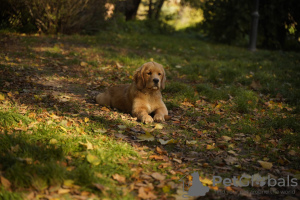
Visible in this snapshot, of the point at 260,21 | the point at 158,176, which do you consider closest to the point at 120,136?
the point at 158,176

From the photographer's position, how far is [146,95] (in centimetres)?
544

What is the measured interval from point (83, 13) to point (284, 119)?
9914 millimetres

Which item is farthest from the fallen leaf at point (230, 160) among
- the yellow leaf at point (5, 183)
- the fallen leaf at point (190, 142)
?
the yellow leaf at point (5, 183)

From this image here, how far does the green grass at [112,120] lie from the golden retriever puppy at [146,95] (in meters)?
0.27

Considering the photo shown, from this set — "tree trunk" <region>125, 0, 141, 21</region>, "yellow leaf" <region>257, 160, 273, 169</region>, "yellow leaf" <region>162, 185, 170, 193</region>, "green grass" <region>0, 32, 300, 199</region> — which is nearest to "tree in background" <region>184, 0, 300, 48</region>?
"tree trunk" <region>125, 0, 141, 21</region>

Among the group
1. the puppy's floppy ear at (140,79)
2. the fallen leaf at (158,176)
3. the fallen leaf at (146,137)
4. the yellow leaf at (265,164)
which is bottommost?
the fallen leaf at (158,176)

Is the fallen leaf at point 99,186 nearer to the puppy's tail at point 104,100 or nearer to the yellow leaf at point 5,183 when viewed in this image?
the yellow leaf at point 5,183

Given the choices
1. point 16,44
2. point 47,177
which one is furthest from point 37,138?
point 16,44

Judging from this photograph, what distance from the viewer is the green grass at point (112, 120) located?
9.89 feet

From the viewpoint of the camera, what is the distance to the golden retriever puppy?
206 inches

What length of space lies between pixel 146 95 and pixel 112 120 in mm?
887

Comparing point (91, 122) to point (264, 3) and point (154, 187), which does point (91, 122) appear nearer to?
point (154, 187)

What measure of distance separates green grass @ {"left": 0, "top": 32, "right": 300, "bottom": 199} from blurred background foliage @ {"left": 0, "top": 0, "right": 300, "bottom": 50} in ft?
5.16

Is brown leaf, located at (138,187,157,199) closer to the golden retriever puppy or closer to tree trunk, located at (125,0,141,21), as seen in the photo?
the golden retriever puppy
